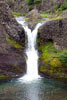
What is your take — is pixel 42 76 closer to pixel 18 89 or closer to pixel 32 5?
pixel 18 89

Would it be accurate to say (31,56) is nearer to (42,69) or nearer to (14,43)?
(42,69)

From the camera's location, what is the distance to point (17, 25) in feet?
104

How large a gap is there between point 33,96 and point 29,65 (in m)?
11.1

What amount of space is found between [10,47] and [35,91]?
11811 mm

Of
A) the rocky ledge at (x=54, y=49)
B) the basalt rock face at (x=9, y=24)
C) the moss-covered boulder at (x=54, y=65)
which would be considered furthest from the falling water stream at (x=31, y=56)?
the basalt rock face at (x=9, y=24)

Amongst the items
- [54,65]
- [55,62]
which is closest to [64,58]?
[55,62]

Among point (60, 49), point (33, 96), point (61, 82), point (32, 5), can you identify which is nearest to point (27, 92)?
point (33, 96)

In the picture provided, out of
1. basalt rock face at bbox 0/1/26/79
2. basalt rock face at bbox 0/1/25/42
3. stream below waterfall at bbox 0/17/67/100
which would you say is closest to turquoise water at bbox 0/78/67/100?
stream below waterfall at bbox 0/17/67/100

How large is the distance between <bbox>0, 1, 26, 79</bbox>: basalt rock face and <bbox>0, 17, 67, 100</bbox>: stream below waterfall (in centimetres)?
179

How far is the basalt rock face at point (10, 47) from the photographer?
2622cm

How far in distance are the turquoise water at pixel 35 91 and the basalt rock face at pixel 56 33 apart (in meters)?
9.47

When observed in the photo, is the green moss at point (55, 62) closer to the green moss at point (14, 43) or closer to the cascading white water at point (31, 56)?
the cascading white water at point (31, 56)

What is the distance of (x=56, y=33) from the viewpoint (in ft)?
101

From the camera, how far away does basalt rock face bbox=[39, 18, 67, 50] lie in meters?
29.5
